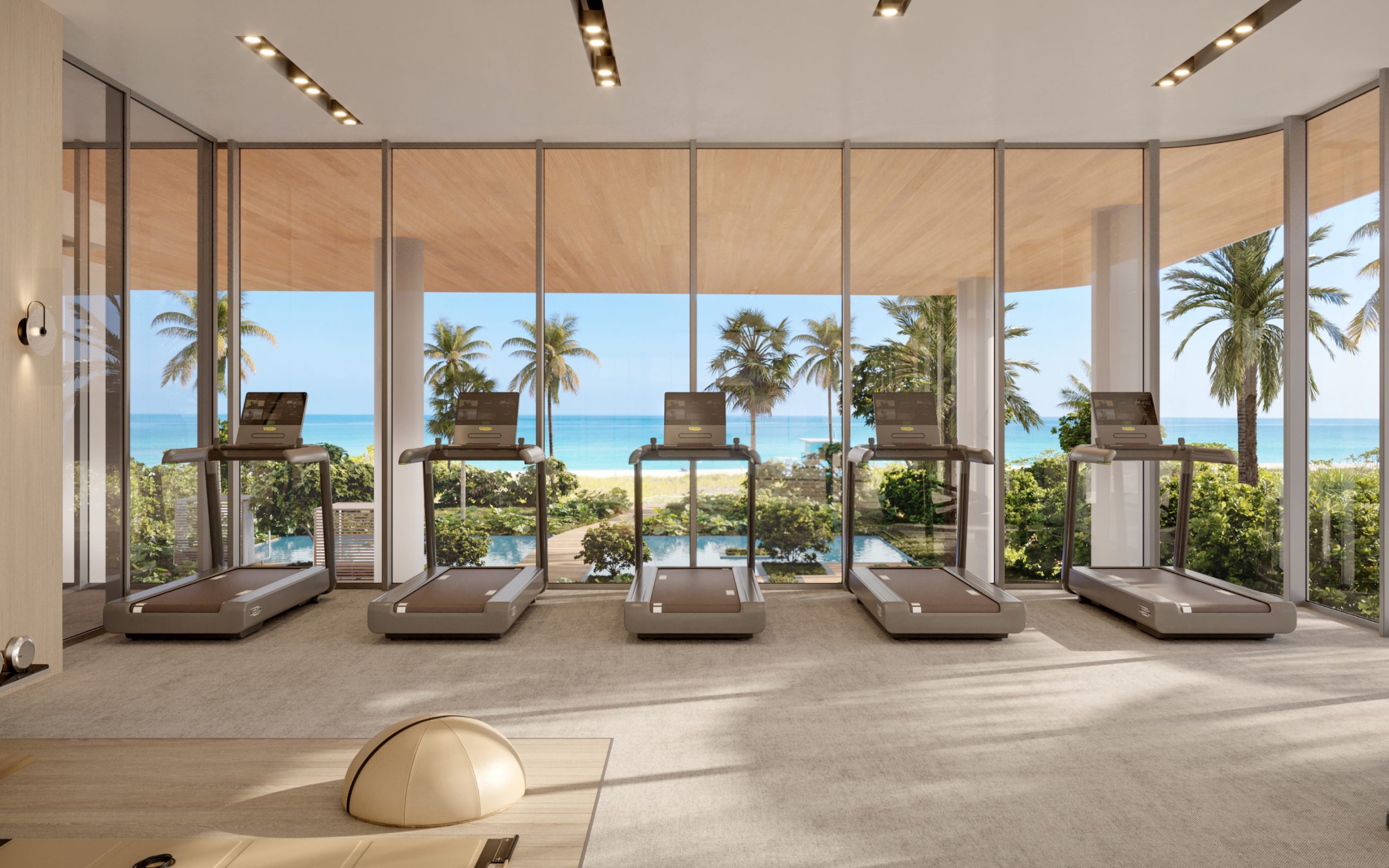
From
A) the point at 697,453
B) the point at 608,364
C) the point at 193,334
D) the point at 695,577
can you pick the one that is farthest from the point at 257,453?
the point at 695,577

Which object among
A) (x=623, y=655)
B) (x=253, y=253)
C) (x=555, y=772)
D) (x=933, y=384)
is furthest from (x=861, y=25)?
(x=253, y=253)

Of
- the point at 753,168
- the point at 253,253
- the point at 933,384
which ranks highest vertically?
the point at 753,168

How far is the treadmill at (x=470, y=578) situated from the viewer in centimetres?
465

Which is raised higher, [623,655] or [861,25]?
[861,25]

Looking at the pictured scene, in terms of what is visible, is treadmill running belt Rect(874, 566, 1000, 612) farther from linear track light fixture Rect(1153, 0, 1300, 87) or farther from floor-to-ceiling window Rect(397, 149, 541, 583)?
linear track light fixture Rect(1153, 0, 1300, 87)

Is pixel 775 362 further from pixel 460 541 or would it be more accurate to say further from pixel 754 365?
pixel 460 541

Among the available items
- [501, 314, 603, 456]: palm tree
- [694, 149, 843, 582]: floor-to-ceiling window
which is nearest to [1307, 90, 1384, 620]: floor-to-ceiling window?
[694, 149, 843, 582]: floor-to-ceiling window

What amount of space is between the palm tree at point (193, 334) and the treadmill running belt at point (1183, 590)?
21.9 feet

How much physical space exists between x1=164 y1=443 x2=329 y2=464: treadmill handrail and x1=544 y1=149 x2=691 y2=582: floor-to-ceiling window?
1762mm

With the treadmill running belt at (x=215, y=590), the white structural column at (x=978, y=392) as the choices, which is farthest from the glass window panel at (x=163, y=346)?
the white structural column at (x=978, y=392)

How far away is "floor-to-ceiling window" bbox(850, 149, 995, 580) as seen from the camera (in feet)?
20.5

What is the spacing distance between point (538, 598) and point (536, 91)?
3636 millimetres

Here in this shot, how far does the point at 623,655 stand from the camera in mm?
4406

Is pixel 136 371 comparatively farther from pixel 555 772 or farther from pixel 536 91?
pixel 555 772
